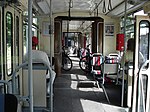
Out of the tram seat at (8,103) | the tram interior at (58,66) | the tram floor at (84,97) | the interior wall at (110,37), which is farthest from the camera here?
the interior wall at (110,37)

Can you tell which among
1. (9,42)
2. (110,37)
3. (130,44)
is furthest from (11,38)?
(110,37)

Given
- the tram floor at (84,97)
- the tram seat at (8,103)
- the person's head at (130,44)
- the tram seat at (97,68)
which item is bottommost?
the tram floor at (84,97)

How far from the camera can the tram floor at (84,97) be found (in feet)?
14.5

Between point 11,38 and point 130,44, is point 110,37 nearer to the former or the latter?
point 130,44

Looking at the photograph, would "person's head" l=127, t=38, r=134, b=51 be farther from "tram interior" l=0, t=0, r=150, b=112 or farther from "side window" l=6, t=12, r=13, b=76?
"side window" l=6, t=12, r=13, b=76

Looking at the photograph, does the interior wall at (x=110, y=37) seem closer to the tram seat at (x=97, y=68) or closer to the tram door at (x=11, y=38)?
the tram seat at (x=97, y=68)

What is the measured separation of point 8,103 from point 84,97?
3.62 m

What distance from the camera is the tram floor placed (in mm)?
4418

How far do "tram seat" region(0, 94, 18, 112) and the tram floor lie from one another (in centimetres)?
258

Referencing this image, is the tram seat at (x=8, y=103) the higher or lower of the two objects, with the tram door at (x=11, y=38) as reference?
lower

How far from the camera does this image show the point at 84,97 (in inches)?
207

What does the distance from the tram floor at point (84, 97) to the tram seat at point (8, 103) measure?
8.45 ft

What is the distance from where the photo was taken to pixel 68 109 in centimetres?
435

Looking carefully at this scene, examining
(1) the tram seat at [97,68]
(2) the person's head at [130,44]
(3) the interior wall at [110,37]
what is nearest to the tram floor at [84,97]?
(1) the tram seat at [97,68]
